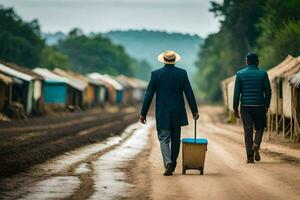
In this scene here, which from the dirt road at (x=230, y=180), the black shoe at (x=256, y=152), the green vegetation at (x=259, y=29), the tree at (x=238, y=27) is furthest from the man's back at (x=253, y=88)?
the tree at (x=238, y=27)

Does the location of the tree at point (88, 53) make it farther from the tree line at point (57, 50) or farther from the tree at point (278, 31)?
the tree at point (278, 31)

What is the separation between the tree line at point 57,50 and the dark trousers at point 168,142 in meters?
59.7

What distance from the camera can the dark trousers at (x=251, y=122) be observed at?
1347 centimetres

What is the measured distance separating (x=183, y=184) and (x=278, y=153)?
252 inches

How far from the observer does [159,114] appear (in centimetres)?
1191

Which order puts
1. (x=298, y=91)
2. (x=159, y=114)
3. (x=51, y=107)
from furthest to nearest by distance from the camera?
1. (x=51, y=107)
2. (x=298, y=91)
3. (x=159, y=114)

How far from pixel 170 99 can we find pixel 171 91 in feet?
0.42

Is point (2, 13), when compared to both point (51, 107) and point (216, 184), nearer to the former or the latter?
point (51, 107)

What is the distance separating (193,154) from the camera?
11.5 metres

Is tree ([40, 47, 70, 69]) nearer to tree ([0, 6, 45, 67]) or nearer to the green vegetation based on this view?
tree ([0, 6, 45, 67])

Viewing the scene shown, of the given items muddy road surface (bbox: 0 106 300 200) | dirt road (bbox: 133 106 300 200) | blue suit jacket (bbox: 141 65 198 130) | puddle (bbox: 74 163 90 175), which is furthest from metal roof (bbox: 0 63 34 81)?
blue suit jacket (bbox: 141 65 198 130)

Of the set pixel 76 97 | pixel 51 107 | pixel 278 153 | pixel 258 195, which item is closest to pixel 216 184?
pixel 258 195

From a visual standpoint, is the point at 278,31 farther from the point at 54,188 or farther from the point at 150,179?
the point at 54,188

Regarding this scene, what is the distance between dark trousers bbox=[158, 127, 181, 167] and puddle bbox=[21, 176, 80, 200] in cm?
150
